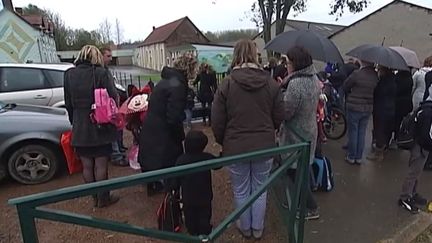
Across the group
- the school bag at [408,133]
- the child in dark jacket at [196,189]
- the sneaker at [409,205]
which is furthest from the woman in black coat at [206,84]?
the child in dark jacket at [196,189]

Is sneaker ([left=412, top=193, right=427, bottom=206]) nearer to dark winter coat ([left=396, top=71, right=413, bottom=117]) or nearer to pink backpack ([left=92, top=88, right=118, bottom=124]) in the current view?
dark winter coat ([left=396, top=71, right=413, bottom=117])

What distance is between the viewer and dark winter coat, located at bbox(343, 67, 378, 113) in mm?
4918

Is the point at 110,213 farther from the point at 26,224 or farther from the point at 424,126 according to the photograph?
the point at 424,126

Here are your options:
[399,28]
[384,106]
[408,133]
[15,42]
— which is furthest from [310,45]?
[15,42]

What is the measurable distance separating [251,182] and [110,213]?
1.68 metres

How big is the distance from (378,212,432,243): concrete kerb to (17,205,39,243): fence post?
2991mm

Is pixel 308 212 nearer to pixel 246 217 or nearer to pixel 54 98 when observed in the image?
pixel 246 217

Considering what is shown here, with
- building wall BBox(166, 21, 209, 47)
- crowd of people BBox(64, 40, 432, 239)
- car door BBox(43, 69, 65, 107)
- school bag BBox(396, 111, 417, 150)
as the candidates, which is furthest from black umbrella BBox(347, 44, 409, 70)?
building wall BBox(166, 21, 209, 47)

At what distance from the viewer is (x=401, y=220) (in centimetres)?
359

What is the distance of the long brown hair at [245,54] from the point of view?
2.89 metres

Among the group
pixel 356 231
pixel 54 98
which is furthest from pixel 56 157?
pixel 356 231

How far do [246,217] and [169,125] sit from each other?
46.1 inches

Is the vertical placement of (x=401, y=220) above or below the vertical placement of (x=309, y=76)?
below

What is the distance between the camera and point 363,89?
194 inches
